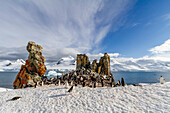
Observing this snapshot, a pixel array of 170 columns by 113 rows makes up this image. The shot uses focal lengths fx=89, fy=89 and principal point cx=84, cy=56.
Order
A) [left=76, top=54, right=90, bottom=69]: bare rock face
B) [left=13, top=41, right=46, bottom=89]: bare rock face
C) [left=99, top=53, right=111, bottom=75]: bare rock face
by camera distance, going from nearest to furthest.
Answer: [left=13, top=41, right=46, bottom=89]: bare rock face → [left=76, top=54, right=90, bottom=69]: bare rock face → [left=99, top=53, right=111, bottom=75]: bare rock face

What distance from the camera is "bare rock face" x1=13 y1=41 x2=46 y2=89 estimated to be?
3384 cm

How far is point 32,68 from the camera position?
119ft

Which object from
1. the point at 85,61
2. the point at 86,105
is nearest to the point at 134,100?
the point at 86,105

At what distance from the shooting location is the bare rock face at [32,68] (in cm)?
3384

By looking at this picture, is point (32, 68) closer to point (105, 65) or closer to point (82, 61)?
point (82, 61)

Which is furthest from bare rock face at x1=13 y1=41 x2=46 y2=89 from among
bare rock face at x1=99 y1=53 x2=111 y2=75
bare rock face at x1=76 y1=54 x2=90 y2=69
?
bare rock face at x1=99 y1=53 x2=111 y2=75

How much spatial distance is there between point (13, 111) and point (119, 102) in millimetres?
11915

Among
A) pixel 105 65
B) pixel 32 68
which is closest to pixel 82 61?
pixel 105 65

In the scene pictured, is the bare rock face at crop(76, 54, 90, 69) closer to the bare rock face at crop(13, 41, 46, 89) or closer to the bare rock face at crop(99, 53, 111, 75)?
the bare rock face at crop(99, 53, 111, 75)

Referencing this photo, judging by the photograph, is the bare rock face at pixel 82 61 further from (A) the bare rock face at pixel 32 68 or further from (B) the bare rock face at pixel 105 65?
(A) the bare rock face at pixel 32 68

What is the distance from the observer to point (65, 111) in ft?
29.8

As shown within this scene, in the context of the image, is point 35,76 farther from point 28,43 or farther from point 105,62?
point 105,62

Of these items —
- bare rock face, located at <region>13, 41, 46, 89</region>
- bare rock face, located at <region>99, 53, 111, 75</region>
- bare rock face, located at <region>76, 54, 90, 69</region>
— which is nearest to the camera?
bare rock face, located at <region>13, 41, 46, 89</region>

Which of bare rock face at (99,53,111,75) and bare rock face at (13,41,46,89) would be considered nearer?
bare rock face at (13,41,46,89)
